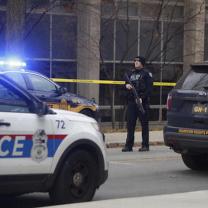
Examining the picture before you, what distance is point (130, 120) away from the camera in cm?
1486

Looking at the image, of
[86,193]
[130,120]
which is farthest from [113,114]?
Answer: [86,193]

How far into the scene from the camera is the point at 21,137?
7562 mm

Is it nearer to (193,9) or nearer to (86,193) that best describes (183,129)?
(86,193)

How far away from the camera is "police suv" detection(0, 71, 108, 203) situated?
24.7ft

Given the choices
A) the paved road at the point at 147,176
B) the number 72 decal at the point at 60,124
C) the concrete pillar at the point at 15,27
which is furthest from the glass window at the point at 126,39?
the number 72 decal at the point at 60,124

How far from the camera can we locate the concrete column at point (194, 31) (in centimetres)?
2673

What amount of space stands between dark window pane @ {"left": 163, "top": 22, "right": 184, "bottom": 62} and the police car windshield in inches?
570

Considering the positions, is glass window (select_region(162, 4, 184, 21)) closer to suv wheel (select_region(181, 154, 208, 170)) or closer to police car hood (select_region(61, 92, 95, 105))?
police car hood (select_region(61, 92, 95, 105))

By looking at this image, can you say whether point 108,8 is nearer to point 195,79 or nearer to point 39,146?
point 195,79

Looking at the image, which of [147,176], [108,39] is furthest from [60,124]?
[108,39]

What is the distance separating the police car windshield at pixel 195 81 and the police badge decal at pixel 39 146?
4.13m

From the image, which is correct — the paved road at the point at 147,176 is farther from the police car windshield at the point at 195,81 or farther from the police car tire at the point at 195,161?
the police car windshield at the point at 195,81

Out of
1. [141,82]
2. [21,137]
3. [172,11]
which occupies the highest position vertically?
[172,11]

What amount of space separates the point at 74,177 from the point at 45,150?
615 mm
